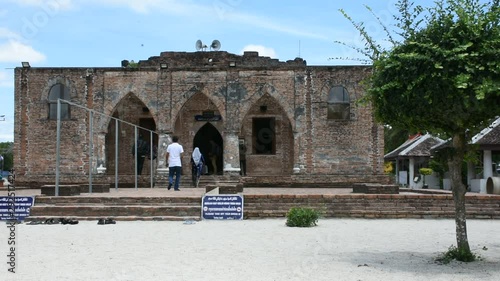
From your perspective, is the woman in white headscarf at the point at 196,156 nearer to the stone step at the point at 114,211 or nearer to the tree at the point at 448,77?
the stone step at the point at 114,211

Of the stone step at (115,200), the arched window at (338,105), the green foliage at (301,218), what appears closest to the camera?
the green foliage at (301,218)

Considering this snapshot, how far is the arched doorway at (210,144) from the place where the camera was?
1101 inches

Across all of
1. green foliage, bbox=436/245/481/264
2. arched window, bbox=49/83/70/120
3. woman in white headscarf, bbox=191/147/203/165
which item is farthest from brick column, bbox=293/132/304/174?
green foliage, bbox=436/245/481/264

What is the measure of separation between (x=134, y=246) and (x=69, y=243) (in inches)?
43.9

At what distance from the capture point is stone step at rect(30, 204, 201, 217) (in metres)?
13.5

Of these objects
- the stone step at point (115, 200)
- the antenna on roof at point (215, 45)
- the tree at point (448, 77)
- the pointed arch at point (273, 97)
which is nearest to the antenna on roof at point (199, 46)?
the antenna on roof at point (215, 45)

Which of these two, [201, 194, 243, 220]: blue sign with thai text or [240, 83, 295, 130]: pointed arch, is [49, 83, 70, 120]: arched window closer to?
[240, 83, 295, 130]: pointed arch

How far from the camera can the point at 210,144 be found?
28.3m

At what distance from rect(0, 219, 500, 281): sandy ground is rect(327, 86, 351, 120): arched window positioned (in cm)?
1242

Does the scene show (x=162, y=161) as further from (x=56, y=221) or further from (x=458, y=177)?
(x=458, y=177)

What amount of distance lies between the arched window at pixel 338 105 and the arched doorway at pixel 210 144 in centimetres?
583

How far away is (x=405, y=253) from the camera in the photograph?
834 centimetres

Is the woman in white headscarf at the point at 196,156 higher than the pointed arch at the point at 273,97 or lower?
lower

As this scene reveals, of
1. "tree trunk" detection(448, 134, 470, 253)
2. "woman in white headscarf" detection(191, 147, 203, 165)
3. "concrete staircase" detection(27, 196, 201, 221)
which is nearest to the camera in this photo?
"tree trunk" detection(448, 134, 470, 253)
